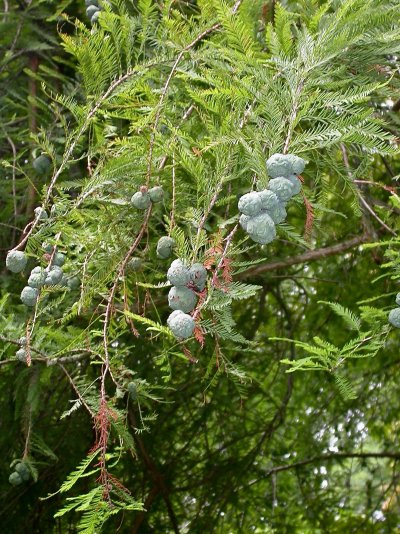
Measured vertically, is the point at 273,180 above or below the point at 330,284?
above

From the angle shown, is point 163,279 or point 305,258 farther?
point 305,258

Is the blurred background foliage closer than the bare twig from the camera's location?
Yes

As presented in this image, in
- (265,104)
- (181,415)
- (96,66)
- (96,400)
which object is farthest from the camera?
(181,415)

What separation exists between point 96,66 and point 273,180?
21.0 inches

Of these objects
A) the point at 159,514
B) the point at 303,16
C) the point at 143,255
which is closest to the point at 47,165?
the point at 143,255

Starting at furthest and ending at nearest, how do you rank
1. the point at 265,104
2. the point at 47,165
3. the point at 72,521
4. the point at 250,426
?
the point at 250,426 < the point at 72,521 < the point at 47,165 < the point at 265,104

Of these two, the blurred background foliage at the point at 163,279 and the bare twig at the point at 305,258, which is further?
the bare twig at the point at 305,258

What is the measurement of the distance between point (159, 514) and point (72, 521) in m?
0.37

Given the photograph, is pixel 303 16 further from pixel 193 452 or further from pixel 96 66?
pixel 193 452

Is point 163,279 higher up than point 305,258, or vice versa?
point 163,279

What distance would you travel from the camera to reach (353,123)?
118cm

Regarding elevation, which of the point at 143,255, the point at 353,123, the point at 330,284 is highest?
the point at 353,123

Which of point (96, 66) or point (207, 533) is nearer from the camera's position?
point (96, 66)

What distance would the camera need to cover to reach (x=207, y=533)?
3037 mm
